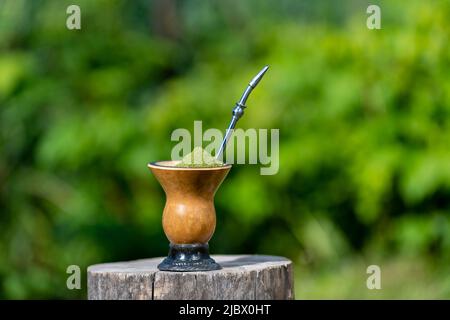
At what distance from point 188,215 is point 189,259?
0.16 m

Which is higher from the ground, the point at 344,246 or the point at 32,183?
the point at 32,183

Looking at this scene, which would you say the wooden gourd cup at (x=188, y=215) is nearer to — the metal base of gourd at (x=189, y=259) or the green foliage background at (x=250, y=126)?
the metal base of gourd at (x=189, y=259)

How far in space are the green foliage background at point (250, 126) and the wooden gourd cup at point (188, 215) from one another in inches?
89.9

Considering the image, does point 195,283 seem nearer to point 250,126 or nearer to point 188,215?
point 188,215

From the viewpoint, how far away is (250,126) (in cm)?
563

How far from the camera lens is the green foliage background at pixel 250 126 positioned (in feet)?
17.4

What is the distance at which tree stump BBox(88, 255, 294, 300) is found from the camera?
298 centimetres

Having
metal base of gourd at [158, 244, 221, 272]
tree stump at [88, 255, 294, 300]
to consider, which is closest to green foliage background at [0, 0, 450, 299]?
tree stump at [88, 255, 294, 300]

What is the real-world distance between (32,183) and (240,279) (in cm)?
319

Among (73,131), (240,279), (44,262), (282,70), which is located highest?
(282,70)

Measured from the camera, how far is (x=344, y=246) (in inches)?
228

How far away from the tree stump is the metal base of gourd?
0.03m
